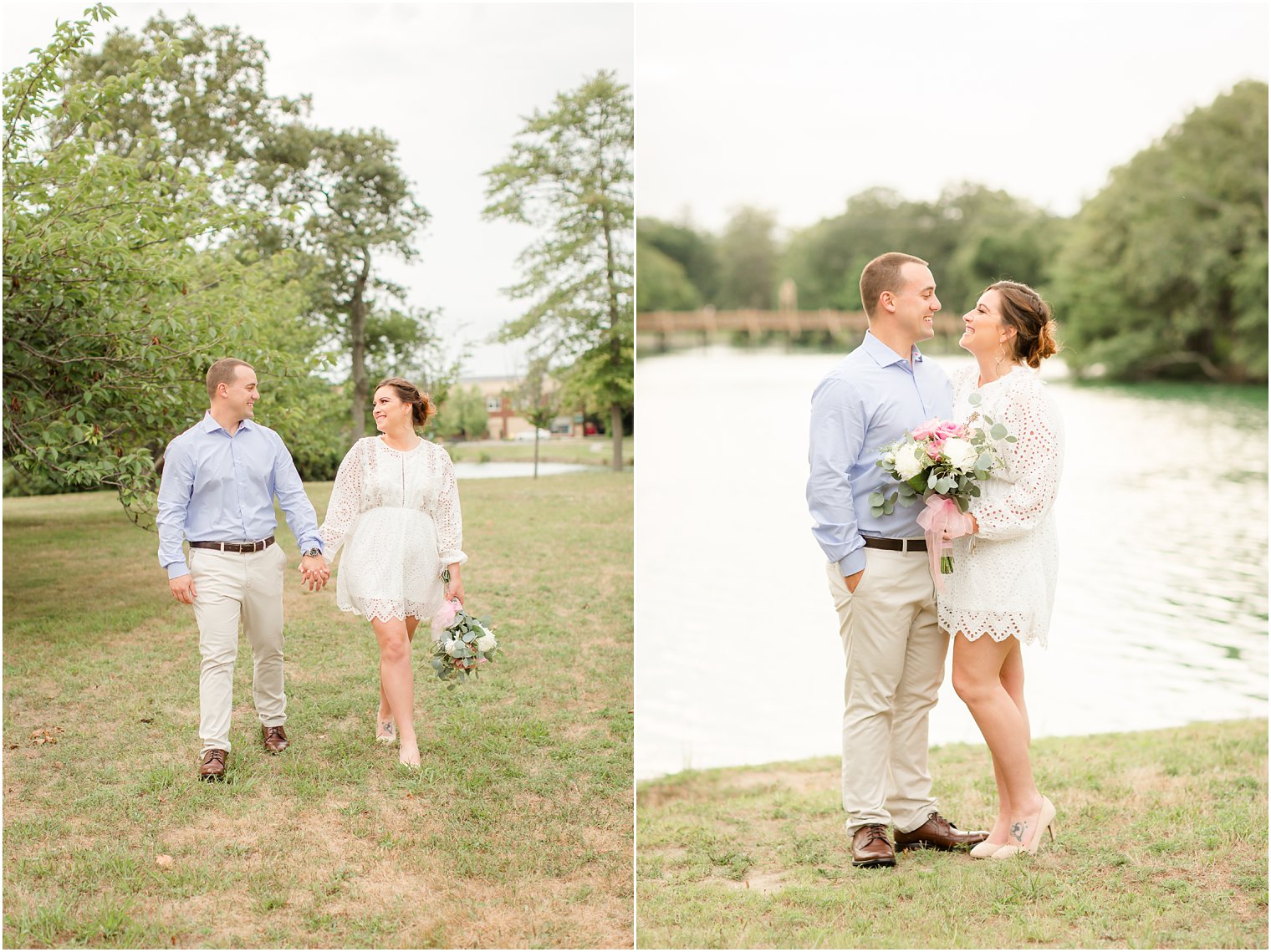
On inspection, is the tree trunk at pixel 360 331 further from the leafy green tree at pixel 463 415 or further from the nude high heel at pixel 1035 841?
the nude high heel at pixel 1035 841

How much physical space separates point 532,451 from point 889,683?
152 inches

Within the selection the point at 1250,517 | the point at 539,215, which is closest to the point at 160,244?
the point at 539,215

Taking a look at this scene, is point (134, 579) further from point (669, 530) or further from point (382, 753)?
point (669, 530)

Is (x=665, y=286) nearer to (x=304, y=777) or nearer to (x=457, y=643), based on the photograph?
(x=457, y=643)

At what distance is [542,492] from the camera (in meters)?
7.13

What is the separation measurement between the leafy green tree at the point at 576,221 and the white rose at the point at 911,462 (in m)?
4.04

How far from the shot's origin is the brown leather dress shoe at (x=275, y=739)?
4500mm

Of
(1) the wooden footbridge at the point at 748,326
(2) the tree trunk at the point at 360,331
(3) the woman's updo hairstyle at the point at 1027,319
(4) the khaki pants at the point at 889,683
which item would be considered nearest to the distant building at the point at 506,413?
(2) the tree trunk at the point at 360,331

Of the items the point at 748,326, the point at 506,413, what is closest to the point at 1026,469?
the point at 506,413

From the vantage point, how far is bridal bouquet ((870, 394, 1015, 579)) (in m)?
3.28

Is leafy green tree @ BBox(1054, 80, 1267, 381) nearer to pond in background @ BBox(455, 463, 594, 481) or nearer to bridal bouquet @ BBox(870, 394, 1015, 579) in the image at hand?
pond in background @ BBox(455, 463, 594, 481)

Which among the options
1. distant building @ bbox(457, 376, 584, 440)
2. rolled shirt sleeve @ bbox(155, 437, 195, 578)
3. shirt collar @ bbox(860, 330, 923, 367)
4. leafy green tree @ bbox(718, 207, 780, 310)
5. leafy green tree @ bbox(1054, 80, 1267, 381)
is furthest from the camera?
leafy green tree @ bbox(718, 207, 780, 310)

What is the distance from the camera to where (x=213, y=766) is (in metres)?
4.24

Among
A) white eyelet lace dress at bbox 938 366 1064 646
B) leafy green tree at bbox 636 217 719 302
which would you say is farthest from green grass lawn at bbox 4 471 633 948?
leafy green tree at bbox 636 217 719 302
